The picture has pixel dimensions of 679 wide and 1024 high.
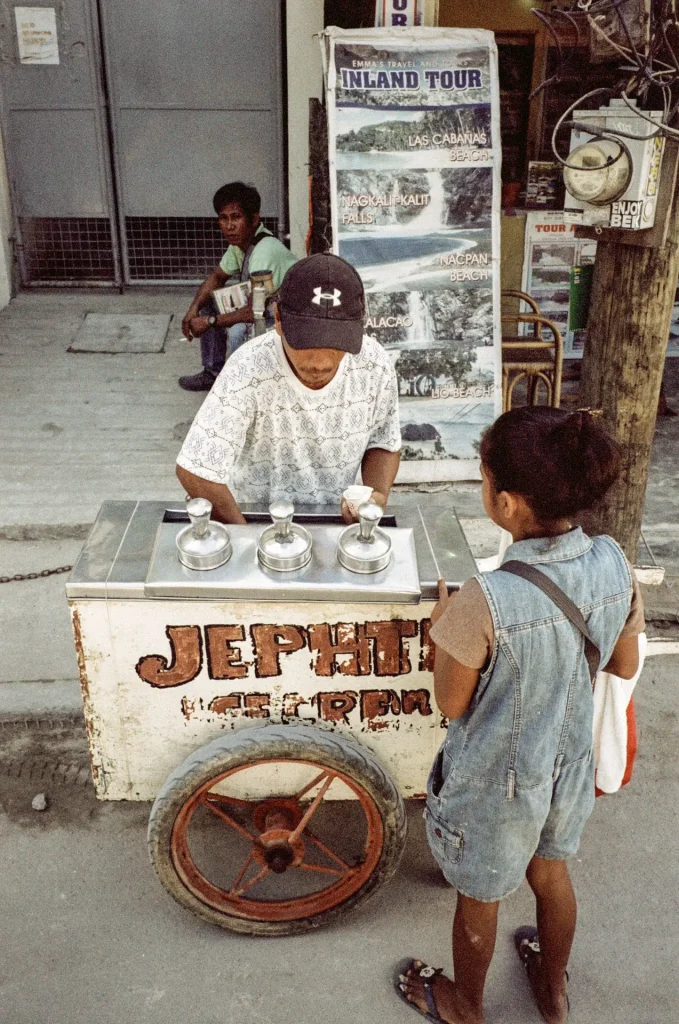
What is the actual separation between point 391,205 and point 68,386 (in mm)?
2649

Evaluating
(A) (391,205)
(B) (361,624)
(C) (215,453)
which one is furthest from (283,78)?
(B) (361,624)

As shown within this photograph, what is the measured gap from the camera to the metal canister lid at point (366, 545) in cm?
212

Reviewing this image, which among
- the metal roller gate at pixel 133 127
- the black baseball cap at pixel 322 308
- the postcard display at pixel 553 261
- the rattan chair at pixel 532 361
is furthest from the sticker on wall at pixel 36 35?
the black baseball cap at pixel 322 308

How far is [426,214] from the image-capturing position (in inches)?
181

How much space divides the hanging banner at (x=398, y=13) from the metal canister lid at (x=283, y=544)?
3.59 metres

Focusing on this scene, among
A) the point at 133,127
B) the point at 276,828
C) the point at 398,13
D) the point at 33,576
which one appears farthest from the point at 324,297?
the point at 133,127

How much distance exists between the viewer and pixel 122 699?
2.25 meters

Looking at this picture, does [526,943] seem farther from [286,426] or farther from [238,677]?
[286,426]

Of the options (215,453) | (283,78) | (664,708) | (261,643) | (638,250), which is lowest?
(664,708)

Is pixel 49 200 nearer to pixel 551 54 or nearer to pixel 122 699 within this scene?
pixel 551 54

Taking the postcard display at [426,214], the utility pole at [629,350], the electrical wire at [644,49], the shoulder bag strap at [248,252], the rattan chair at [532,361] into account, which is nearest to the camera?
the electrical wire at [644,49]

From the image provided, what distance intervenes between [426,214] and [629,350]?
154cm

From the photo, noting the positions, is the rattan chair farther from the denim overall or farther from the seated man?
the denim overall

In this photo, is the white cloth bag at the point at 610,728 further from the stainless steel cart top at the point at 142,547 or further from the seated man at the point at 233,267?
the seated man at the point at 233,267
